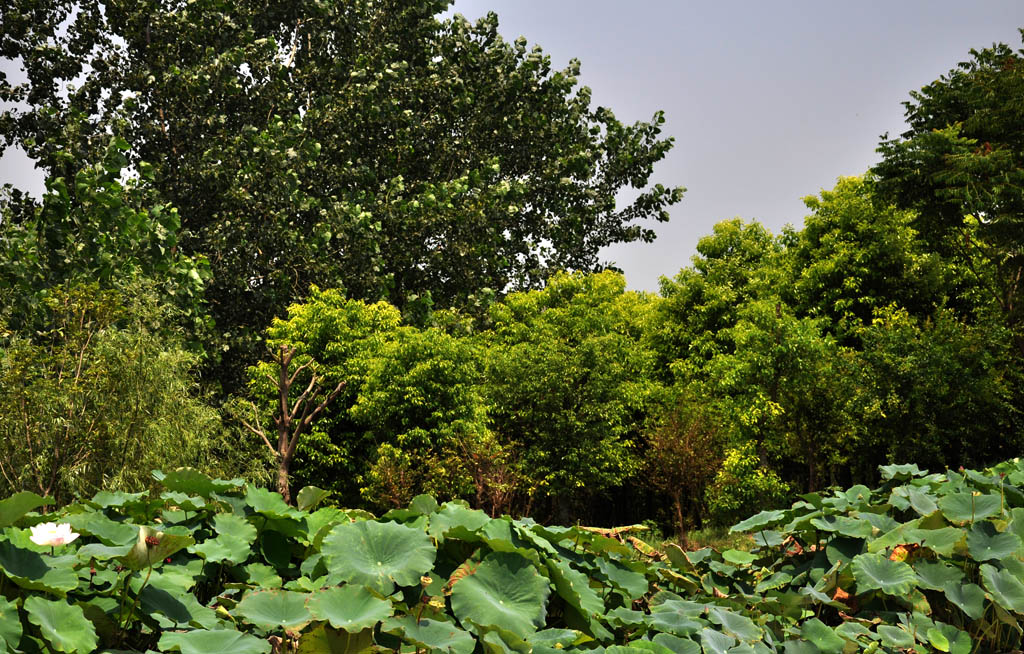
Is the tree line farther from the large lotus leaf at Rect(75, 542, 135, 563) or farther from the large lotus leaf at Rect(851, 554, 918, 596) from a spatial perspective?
the large lotus leaf at Rect(851, 554, 918, 596)

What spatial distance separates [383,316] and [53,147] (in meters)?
8.46

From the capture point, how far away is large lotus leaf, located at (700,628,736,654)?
216 cm

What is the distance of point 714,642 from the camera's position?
220cm

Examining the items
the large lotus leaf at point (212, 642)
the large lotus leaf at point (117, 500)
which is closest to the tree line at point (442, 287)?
the large lotus leaf at point (117, 500)

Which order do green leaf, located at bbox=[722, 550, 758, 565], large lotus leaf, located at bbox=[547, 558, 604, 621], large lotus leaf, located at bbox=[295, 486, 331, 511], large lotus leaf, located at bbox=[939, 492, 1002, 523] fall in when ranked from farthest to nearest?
green leaf, located at bbox=[722, 550, 758, 565]
large lotus leaf, located at bbox=[939, 492, 1002, 523]
large lotus leaf, located at bbox=[295, 486, 331, 511]
large lotus leaf, located at bbox=[547, 558, 604, 621]

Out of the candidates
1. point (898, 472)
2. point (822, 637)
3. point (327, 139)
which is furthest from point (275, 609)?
point (327, 139)

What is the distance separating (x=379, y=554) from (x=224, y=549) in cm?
46

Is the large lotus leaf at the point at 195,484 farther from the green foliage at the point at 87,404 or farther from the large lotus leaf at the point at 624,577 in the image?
the green foliage at the point at 87,404

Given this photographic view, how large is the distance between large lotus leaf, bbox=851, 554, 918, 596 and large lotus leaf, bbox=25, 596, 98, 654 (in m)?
2.25

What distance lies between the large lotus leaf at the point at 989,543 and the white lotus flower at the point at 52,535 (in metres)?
2.83

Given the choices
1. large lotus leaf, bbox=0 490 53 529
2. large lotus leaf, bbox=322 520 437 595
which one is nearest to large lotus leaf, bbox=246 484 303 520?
large lotus leaf, bbox=322 520 437 595

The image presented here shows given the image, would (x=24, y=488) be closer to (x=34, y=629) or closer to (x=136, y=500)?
(x=136, y=500)

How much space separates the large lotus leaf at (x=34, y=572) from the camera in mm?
1794

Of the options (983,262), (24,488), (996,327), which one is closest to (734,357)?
(996,327)
